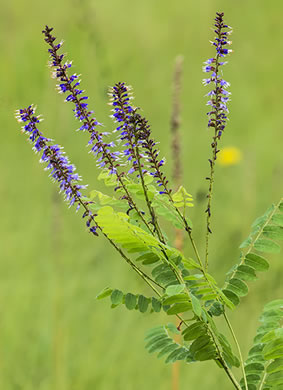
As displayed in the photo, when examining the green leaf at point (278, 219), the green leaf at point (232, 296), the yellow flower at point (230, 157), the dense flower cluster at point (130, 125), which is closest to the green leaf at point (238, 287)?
the green leaf at point (232, 296)

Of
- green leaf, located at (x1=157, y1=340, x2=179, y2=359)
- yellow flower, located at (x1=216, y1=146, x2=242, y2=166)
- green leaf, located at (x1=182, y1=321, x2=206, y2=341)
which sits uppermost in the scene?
yellow flower, located at (x1=216, y1=146, x2=242, y2=166)

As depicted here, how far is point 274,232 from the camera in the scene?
994 millimetres

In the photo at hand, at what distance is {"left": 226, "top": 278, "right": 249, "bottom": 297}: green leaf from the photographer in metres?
0.94

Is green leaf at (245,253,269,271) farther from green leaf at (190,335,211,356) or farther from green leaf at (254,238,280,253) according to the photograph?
green leaf at (190,335,211,356)

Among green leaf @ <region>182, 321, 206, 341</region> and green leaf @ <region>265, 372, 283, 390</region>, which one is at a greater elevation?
green leaf @ <region>182, 321, 206, 341</region>

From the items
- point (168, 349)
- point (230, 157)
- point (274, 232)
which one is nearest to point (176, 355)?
point (168, 349)

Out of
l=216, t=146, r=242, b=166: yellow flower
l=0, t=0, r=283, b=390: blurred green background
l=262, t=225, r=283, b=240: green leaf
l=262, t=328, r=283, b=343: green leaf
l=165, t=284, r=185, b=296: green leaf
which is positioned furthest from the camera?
l=216, t=146, r=242, b=166: yellow flower

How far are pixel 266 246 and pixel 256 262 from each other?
4 cm

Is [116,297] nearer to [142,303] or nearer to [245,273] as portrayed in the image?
[142,303]

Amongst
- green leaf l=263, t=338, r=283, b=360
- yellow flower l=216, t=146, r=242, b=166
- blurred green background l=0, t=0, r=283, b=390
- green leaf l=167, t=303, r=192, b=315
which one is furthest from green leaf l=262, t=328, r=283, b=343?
yellow flower l=216, t=146, r=242, b=166

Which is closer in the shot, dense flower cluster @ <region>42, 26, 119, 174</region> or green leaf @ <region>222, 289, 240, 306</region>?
dense flower cluster @ <region>42, 26, 119, 174</region>

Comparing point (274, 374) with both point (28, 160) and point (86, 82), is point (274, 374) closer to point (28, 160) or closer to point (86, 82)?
point (28, 160)

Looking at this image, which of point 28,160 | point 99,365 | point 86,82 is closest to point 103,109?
point 86,82

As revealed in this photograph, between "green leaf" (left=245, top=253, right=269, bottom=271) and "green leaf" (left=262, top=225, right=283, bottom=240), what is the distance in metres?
0.05
